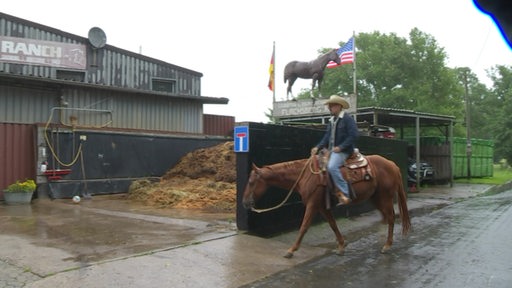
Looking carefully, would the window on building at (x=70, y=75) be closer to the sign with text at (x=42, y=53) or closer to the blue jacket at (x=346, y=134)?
the sign with text at (x=42, y=53)

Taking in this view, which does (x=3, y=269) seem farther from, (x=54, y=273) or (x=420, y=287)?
(x=420, y=287)

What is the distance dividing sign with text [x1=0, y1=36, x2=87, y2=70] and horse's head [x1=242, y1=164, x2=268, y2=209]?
513 inches

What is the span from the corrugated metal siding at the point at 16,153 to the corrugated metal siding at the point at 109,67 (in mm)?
5141

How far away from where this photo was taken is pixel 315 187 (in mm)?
7645

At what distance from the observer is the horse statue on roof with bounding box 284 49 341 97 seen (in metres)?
17.1

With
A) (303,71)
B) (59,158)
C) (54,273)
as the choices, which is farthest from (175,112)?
(54,273)

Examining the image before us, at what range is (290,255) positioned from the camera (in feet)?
23.6

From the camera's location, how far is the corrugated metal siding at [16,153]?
40.1 ft

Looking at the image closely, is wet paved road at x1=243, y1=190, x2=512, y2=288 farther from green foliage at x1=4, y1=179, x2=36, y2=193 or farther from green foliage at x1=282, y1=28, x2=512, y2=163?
green foliage at x1=282, y1=28, x2=512, y2=163

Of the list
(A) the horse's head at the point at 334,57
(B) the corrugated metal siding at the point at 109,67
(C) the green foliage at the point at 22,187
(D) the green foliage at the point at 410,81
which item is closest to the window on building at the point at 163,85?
(B) the corrugated metal siding at the point at 109,67

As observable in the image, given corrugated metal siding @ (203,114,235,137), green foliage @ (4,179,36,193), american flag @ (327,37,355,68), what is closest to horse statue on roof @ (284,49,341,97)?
american flag @ (327,37,355,68)

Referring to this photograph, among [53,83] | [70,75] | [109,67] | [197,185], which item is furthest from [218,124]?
[197,185]

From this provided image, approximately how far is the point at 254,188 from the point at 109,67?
14.1 metres

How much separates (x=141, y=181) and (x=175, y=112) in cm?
648
